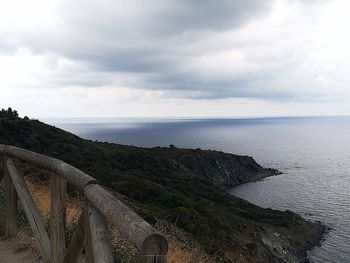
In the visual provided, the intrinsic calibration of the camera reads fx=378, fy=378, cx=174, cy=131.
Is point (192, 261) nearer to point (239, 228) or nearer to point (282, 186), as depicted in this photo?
point (239, 228)

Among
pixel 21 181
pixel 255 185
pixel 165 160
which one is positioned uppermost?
pixel 21 181

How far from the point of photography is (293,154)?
166750 mm

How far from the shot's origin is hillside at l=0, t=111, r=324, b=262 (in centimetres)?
3784

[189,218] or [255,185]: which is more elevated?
[189,218]

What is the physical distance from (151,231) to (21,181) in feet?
15.1

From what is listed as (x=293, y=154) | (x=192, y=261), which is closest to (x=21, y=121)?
(x=192, y=261)

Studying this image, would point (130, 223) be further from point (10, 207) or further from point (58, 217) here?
point (10, 207)

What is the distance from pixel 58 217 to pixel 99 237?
1.87 meters

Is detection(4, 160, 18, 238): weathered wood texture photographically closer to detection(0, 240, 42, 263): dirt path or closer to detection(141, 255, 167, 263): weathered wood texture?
detection(0, 240, 42, 263): dirt path

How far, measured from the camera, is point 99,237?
354cm

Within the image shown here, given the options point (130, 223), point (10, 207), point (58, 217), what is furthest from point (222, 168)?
point (130, 223)

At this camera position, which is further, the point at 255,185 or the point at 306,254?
the point at 255,185

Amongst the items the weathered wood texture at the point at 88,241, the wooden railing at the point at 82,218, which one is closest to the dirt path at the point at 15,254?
the wooden railing at the point at 82,218

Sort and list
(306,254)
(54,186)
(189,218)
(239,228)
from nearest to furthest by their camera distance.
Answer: (54,186), (189,218), (239,228), (306,254)
